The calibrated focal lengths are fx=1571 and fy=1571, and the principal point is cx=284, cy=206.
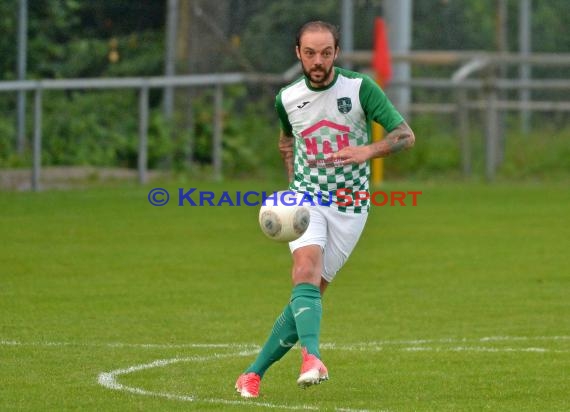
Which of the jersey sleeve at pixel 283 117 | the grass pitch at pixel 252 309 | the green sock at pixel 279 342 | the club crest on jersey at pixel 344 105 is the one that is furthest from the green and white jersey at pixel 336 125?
the grass pitch at pixel 252 309

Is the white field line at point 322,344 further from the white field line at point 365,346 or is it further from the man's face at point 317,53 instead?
the man's face at point 317,53

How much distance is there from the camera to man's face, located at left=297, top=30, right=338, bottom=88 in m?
7.58

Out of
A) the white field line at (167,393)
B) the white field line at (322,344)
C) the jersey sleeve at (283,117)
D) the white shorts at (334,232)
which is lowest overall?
the white field line at (322,344)

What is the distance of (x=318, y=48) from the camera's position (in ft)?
24.9

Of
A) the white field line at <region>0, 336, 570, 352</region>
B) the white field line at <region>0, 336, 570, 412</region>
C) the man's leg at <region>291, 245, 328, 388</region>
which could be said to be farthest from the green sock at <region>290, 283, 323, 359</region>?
the white field line at <region>0, 336, 570, 352</region>

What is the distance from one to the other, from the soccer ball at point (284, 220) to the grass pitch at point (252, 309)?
806mm

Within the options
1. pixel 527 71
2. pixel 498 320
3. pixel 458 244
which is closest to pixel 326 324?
pixel 498 320

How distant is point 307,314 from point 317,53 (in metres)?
1.26

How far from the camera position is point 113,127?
71.1ft

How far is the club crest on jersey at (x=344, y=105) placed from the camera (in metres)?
7.80

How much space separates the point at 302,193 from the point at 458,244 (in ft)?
27.5

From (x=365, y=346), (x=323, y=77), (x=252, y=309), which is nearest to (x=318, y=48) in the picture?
(x=323, y=77)

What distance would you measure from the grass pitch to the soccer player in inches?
15.9

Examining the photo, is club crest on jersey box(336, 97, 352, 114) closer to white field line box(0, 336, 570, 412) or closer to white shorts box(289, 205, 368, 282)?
white shorts box(289, 205, 368, 282)
